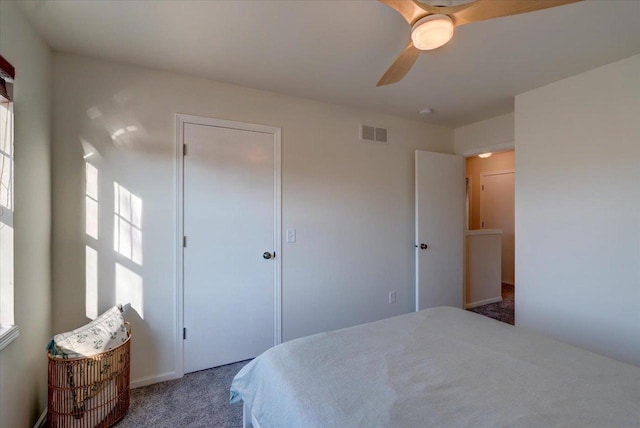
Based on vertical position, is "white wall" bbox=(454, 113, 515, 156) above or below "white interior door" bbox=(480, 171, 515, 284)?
above

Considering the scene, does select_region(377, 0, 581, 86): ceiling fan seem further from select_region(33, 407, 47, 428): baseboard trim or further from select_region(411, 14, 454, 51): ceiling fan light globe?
select_region(33, 407, 47, 428): baseboard trim

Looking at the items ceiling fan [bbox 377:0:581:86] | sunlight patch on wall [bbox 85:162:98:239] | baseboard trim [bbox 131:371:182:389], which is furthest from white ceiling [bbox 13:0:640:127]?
baseboard trim [bbox 131:371:182:389]

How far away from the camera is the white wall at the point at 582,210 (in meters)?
1.97

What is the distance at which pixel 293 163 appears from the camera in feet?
8.61

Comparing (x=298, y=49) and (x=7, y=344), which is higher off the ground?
(x=298, y=49)

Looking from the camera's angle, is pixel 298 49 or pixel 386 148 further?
pixel 386 148

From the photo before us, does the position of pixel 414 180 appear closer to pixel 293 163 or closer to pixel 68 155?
pixel 293 163

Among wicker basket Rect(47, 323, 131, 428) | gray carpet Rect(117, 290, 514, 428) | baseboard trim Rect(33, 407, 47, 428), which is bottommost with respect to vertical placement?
gray carpet Rect(117, 290, 514, 428)

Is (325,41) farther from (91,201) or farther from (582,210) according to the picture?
(582,210)

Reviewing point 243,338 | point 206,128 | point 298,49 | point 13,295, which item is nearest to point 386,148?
point 298,49

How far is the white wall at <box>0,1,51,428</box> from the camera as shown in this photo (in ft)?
4.67

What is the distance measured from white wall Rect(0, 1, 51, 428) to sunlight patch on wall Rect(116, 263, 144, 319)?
370 mm

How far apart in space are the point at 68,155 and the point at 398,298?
125 inches

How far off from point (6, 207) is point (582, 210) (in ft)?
12.0
